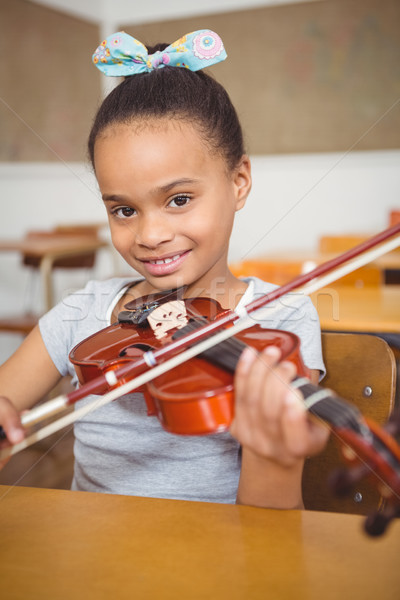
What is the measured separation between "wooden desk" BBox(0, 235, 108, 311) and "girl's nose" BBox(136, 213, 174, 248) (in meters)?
1.99

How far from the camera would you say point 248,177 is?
2.99ft

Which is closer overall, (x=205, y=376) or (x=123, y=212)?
(x=205, y=376)

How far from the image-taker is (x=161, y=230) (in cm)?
75

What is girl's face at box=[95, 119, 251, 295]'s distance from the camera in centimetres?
74

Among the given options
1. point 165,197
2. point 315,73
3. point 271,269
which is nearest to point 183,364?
point 165,197

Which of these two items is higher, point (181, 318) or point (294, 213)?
point (181, 318)

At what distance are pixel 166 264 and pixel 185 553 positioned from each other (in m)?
0.44

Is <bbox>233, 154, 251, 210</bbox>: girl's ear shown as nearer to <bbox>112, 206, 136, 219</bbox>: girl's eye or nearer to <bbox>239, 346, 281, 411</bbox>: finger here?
<bbox>112, 206, 136, 219</bbox>: girl's eye

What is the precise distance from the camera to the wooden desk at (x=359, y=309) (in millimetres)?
1265

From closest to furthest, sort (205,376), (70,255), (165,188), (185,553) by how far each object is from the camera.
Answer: (185,553) → (205,376) → (165,188) → (70,255)

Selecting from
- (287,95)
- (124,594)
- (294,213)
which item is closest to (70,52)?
(287,95)

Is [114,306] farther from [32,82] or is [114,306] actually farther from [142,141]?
[32,82]

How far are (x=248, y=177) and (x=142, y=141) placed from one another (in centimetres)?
22

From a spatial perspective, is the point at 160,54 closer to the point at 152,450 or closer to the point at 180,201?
the point at 180,201
